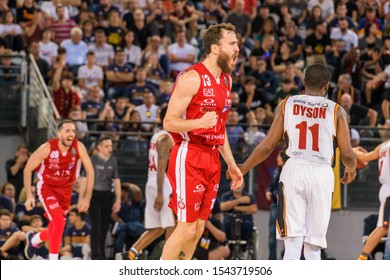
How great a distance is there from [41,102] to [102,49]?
2.64 m

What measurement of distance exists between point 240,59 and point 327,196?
10.8 m

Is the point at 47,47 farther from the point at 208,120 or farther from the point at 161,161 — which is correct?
the point at 208,120

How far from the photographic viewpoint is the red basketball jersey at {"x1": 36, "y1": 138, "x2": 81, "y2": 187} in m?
14.5

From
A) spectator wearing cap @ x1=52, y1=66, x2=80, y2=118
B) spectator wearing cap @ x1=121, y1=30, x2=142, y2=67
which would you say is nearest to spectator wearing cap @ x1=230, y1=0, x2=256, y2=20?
spectator wearing cap @ x1=121, y1=30, x2=142, y2=67

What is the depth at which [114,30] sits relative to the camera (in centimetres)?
2128

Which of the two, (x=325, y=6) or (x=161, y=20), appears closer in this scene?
(x=161, y=20)

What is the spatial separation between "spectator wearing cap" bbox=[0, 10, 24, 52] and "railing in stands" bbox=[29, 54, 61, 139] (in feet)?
4.65

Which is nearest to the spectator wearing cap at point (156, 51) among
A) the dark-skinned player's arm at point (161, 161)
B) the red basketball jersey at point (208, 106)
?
the dark-skinned player's arm at point (161, 161)

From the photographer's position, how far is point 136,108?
18875 millimetres

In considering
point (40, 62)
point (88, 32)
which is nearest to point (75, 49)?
point (88, 32)

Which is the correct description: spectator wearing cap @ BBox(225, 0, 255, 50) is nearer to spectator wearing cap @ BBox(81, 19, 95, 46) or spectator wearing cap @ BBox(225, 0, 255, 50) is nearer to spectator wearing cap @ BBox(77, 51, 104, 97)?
spectator wearing cap @ BBox(81, 19, 95, 46)

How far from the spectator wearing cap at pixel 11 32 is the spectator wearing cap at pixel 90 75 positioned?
4.28ft

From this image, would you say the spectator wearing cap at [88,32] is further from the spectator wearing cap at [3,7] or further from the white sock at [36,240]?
the white sock at [36,240]
